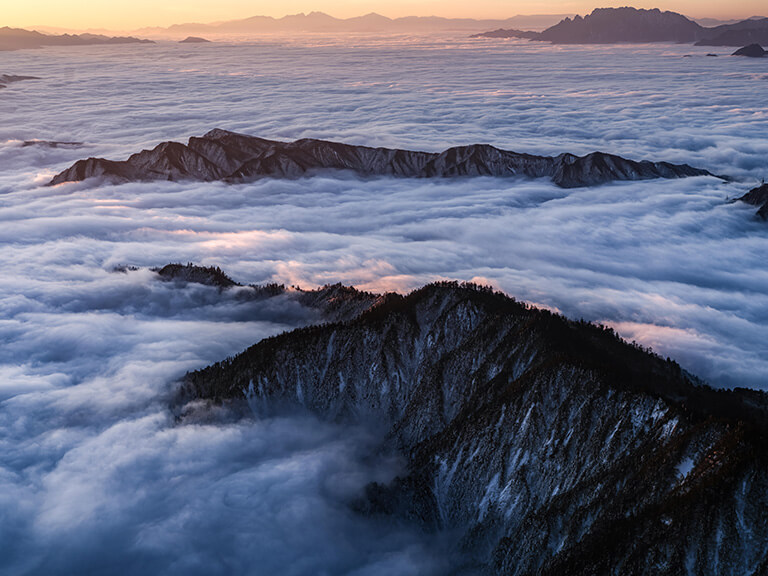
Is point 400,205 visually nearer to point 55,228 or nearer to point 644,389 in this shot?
point 55,228

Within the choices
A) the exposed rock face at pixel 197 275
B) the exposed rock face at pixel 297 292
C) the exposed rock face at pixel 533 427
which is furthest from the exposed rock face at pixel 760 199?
the exposed rock face at pixel 197 275

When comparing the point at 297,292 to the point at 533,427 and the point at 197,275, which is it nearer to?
the point at 197,275

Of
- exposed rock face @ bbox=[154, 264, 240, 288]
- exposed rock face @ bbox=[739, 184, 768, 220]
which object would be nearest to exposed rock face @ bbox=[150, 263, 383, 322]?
exposed rock face @ bbox=[154, 264, 240, 288]

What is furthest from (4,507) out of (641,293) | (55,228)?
(55,228)

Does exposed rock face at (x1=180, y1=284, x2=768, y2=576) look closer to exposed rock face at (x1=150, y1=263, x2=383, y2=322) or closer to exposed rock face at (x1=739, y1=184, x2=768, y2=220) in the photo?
exposed rock face at (x1=150, y1=263, x2=383, y2=322)

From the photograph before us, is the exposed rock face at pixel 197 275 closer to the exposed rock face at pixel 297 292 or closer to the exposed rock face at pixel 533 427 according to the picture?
the exposed rock face at pixel 297 292

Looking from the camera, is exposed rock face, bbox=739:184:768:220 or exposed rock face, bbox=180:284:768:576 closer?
exposed rock face, bbox=180:284:768:576
